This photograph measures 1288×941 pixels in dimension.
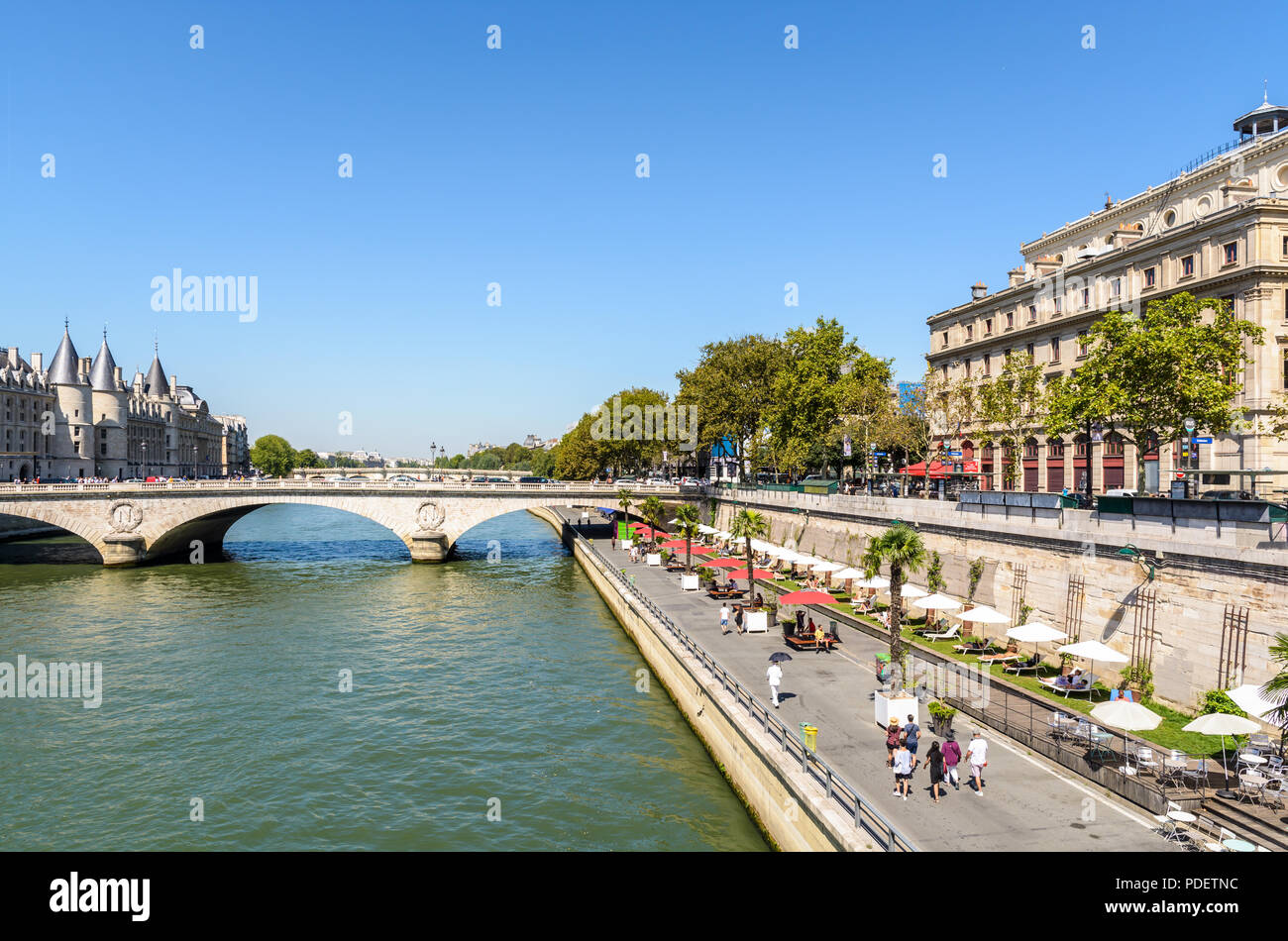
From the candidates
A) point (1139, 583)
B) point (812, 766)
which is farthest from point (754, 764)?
point (1139, 583)

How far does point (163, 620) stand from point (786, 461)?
5116 centimetres

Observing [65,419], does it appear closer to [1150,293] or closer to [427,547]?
[427,547]

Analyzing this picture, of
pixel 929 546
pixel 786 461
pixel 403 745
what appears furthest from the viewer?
pixel 786 461

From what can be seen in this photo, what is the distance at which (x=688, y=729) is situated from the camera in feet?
97.5

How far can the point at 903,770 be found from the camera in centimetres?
1847

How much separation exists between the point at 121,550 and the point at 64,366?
89.0 m

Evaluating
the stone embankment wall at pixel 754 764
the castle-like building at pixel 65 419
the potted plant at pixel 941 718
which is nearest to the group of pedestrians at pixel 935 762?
the potted plant at pixel 941 718
